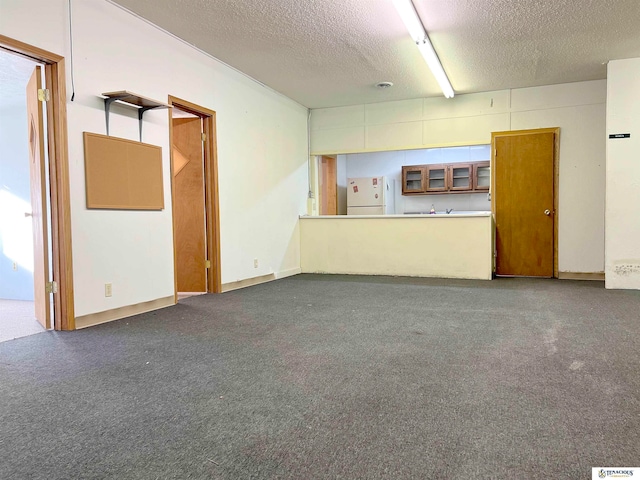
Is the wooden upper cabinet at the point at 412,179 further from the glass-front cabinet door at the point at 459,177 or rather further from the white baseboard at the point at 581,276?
the white baseboard at the point at 581,276

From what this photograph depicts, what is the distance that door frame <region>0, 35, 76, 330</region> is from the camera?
3297 mm


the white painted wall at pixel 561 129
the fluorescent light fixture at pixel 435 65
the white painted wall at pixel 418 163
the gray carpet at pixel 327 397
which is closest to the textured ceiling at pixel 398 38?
the fluorescent light fixture at pixel 435 65

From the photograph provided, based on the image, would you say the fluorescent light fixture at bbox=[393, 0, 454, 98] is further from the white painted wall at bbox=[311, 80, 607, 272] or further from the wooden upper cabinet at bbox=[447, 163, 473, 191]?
the wooden upper cabinet at bbox=[447, 163, 473, 191]

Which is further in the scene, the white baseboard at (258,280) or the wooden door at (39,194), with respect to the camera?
the white baseboard at (258,280)

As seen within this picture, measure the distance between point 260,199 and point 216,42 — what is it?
208 centimetres

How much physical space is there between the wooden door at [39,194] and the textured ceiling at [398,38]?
1129mm

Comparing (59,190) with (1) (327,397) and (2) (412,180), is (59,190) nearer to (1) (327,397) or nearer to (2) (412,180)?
(1) (327,397)

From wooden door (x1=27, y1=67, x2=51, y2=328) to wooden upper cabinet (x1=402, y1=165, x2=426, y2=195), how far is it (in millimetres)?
6680

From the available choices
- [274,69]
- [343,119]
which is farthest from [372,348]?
[343,119]

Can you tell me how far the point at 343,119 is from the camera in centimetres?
719

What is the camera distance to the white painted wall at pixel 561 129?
5.90 metres

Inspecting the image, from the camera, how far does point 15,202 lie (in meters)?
5.20

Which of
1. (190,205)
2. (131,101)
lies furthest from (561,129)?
(131,101)

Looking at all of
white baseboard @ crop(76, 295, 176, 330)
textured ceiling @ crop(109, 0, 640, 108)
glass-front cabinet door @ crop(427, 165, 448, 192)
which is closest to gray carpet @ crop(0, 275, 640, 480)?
white baseboard @ crop(76, 295, 176, 330)
